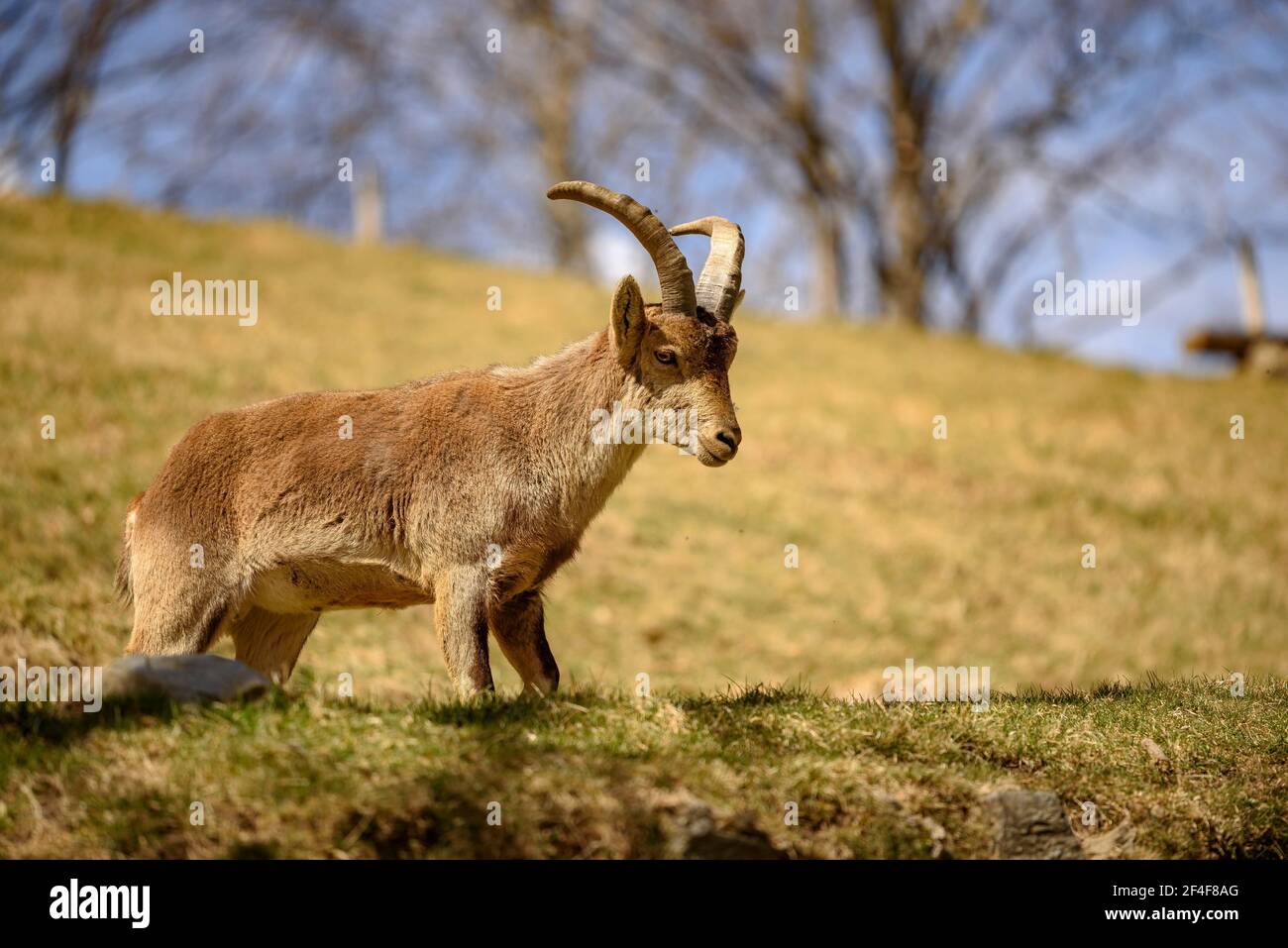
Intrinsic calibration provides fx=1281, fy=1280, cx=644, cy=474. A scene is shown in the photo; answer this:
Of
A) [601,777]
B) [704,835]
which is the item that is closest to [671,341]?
[601,777]

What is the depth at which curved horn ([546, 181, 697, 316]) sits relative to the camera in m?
7.35

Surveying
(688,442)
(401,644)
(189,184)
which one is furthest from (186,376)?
(189,184)

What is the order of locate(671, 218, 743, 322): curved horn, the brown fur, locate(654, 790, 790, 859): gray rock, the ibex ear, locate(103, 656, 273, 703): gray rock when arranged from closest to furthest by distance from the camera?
locate(654, 790, 790, 859): gray rock, locate(103, 656, 273, 703): gray rock, the brown fur, the ibex ear, locate(671, 218, 743, 322): curved horn

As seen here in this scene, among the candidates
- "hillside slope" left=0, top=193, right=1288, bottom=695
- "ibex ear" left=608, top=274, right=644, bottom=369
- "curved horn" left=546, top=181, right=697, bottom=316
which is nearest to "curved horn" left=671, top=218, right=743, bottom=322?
"curved horn" left=546, top=181, right=697, bottom=316

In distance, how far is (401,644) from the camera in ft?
40.8

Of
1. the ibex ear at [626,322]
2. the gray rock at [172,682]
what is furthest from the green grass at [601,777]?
the ibex ear at [626,322]

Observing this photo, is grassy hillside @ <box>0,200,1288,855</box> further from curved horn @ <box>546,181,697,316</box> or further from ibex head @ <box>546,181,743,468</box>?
curved horn @ <box>546,181,697,316</box>

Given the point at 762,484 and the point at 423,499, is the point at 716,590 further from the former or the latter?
the point at 423,499

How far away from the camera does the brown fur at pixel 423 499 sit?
7.04m

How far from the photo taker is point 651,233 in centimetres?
734

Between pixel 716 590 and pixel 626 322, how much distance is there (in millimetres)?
8299

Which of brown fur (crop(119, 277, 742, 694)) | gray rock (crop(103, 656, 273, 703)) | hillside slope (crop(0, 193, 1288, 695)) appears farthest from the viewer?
hillside slope (crop(0, 193, 1288, 695))

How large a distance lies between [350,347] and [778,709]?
14586mm

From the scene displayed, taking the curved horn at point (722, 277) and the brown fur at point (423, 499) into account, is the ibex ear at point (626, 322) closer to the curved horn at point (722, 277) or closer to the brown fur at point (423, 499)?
the brown fur at point (423, 499)
